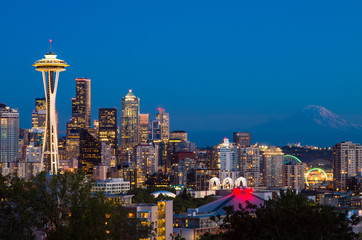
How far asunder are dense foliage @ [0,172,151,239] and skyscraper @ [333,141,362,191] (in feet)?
473

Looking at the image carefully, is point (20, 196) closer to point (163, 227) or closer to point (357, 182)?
point (163, 227)

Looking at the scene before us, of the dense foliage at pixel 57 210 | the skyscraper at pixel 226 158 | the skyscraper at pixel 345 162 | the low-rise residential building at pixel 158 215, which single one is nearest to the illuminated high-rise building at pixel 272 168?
the skyscraper at pixel 226 158

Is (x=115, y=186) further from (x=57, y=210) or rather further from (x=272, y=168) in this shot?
(x=57, y=210)

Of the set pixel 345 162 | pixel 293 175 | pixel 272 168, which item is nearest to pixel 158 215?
pixel 345 162

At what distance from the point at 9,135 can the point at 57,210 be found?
15591 cm

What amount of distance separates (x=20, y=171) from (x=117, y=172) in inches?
779

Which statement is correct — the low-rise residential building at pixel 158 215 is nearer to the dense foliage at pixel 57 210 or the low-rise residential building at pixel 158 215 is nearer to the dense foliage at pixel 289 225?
the dense foliage at pixel 57 210

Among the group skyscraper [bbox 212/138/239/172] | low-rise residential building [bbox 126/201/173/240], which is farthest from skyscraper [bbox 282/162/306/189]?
low-rise residential building [bbox 126/201/173/240]

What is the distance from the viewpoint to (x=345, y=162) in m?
184

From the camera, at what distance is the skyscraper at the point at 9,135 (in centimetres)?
18838

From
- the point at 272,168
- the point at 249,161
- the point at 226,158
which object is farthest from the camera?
the point at 249,161

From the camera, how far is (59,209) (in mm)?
38562

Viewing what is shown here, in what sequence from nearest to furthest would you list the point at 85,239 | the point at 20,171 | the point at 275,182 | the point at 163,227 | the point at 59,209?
the point at 85,239
the point at 59,209
the point at 163,227
the point at 20,171
the point at 275,182

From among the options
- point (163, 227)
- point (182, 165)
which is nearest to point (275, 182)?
point (182, 165)
